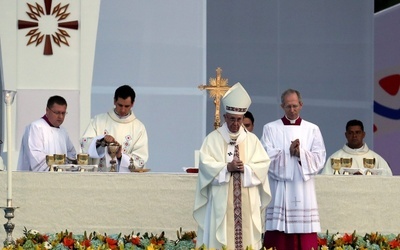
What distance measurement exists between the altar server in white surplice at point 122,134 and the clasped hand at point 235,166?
224 centimetres

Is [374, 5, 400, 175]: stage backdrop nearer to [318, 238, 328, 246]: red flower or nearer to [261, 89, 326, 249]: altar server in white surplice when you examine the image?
[261, 89, 326, 249]: altar server in white surplice

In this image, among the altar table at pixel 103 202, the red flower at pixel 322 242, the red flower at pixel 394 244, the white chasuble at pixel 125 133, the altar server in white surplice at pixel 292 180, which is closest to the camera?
the red flower at pixel 394 244

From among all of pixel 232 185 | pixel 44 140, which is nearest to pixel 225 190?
pixel 232 185

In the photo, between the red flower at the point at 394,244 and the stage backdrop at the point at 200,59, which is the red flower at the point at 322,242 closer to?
the red flower at the point at 394,244

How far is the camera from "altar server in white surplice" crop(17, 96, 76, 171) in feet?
41.1

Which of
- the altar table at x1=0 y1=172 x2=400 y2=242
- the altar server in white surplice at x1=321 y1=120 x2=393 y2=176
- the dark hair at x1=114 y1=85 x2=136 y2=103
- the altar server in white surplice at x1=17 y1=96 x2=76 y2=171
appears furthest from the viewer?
the altar server in white surplice at x1=321 y1=120 x2=393 y2=176

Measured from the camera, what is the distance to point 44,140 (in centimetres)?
1271

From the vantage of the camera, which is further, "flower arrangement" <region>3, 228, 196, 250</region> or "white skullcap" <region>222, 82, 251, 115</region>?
"white skullcap" <region>222, 82, 251, 115</region>


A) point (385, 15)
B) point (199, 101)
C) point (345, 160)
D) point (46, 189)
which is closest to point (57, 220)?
point (46, 189)

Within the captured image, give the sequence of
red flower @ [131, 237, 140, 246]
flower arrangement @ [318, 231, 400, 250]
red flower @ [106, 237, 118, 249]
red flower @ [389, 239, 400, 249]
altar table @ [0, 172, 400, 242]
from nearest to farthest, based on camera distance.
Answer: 1. red flower @ [106, 237, 118, 249]
2. red flower @ [389, 239, 400, 249]
3. flower arrangement @ [318, 231, 400, 250]
4. red flower @ [131, 237, 140, 246]
5. altar table @ [0, 172, 400, 242]

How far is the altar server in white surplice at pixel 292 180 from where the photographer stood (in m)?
11.5

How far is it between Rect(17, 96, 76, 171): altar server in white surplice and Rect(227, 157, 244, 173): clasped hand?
8.69 feet

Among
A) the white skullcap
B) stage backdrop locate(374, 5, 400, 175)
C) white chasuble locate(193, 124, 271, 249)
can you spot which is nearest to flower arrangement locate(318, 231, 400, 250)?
white chasuble locate(193, 124, 271, 249)

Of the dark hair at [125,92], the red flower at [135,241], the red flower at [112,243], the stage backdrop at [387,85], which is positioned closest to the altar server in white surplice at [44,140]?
the dark hair at [125,92]
